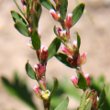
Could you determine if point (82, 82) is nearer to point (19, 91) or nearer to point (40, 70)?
point (40, 70)

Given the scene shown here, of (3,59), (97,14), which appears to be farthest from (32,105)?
(97,14)

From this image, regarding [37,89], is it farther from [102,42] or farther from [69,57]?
[102,42]

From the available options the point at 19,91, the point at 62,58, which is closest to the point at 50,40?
the point at 19,91

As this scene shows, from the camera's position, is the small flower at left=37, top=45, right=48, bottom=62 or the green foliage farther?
the green foliage

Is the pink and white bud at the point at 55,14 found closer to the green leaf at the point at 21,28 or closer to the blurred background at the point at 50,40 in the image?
the green leaf at the point at 21,28

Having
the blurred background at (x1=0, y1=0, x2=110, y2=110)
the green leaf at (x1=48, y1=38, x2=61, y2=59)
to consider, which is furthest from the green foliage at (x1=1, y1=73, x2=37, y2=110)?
the blurred background at (x1=0, y1=0, x2=110, y2=110)

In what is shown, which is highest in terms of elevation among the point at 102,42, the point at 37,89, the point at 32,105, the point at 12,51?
the point at 37,89

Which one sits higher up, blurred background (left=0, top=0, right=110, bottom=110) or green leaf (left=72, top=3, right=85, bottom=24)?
green leaf (left=72, top=3, right=85, bottom=24)

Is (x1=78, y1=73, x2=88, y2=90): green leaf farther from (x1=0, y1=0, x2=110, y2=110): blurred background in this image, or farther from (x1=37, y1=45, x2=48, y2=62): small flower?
Result: (x1=0, y1=0, x2=110, y2=110): blurred background
